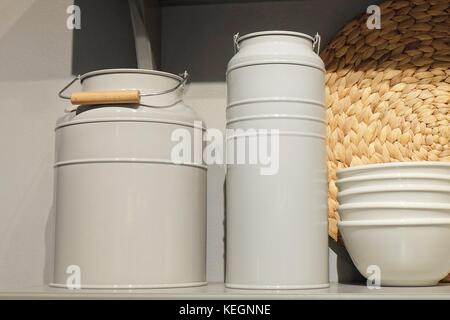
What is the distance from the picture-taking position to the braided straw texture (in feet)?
3.58

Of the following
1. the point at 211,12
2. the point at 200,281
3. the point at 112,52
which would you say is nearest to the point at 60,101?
the point at 112,52

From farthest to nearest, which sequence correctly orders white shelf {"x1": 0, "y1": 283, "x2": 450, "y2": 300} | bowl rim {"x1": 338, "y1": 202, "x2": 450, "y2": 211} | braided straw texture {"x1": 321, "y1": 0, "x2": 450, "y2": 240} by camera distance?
braided straw texture {"x1": 321, "y1": 0, "x2": 450, "y2": 240} < bowl rim {"x1": 338, "y1": 202, "x2": 450, "y2": 211} < white shelf {"x1": 0, "y1": 283, "x2": 450, "y2": 300}

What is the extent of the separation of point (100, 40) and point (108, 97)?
0.95 feet

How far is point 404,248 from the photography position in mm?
908

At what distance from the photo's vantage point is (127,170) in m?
0.90

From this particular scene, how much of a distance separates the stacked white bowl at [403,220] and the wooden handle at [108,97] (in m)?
0.31

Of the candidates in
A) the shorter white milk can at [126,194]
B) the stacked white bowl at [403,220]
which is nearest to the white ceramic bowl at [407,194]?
the stacked white bowl at [403,220]

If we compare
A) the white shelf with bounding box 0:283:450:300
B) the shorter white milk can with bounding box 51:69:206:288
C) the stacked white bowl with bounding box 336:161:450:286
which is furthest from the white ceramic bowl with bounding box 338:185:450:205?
the shorter white milk can with bounding box 51:69:206:288

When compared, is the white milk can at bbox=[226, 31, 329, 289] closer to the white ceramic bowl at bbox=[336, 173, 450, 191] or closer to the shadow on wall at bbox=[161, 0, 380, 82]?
the white ceramic bowl at bbox=[336, 173, 450, 191]

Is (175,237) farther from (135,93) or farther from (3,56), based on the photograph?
(3,56)

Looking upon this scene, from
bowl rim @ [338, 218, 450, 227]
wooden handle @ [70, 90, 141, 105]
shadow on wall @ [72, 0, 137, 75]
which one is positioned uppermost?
shadow on wall @ [72, 0, 137, 75]

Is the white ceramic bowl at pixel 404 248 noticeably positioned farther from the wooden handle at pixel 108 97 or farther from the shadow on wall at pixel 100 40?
the shadow on wall at pixel 100 40

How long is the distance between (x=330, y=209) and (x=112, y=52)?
441mm

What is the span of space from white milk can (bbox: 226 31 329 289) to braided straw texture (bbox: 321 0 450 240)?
18 cm
